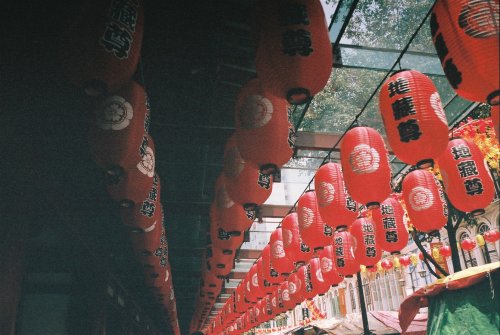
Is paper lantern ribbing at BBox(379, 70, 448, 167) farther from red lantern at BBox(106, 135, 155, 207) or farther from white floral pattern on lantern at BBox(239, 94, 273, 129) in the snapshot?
red lantern at BBox(106, 135, 155, 207)

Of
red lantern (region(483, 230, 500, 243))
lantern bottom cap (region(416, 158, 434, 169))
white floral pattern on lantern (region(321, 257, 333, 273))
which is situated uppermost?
red lantern (region(483, 230, 500, 243))

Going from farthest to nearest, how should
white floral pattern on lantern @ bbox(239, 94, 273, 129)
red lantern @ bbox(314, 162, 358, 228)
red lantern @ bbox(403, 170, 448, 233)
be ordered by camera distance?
1. red lantern @ bbox(314, 162, 358, 228)
2. red lantern @ bbox(403, 170, 448, 233)
3. white floral pattern on lantern @ bbox(239, 94, 273, 129)

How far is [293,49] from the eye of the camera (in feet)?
12.7

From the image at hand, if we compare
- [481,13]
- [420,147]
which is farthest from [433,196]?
[481,13]

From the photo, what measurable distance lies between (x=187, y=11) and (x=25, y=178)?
12.7ft

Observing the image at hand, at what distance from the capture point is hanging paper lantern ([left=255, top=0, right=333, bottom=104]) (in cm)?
387

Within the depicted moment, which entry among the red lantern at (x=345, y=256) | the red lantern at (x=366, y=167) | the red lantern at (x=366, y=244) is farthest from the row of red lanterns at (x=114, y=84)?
the red lantern at (x=345, y=256)

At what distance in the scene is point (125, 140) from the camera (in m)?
4.54

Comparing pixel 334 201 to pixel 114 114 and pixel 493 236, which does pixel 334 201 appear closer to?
pixel 114 114

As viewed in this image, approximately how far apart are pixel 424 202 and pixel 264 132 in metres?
3.56

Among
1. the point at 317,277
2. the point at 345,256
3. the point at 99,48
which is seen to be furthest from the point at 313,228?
the point at 99,48

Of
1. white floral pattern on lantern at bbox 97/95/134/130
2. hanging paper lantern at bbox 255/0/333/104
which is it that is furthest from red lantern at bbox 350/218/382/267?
white floral pattern on lantern at bbox 97/95/134/130

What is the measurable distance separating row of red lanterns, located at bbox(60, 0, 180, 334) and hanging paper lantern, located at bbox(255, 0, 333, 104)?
135cm

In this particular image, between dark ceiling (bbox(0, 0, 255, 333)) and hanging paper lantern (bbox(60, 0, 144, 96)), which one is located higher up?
dark ceiling (bbox(0, 0, 255, 333))
